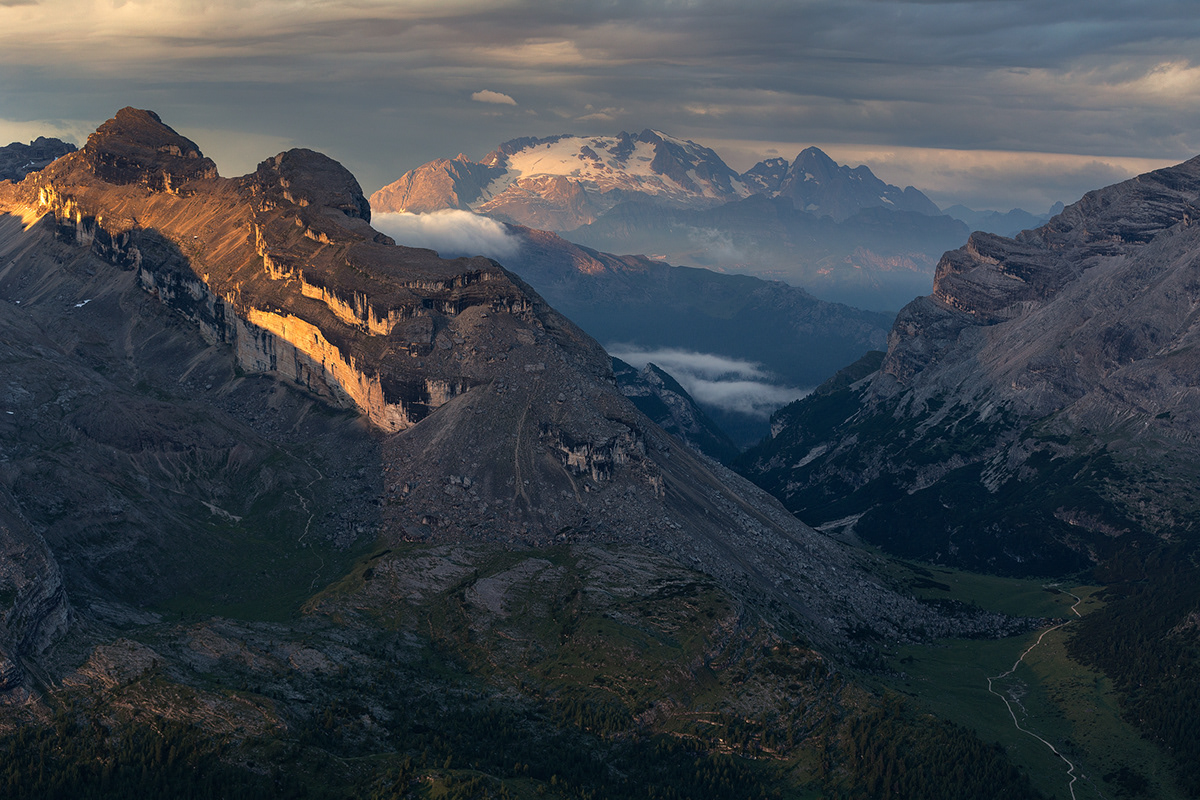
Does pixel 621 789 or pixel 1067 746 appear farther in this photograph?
pixel 1067 746

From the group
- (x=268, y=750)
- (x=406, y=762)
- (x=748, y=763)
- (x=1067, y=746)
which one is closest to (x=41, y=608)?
(x=268, y=750)

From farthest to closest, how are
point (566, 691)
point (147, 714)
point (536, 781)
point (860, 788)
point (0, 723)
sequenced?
point (566, 691)
point (860, 788)
point (536, 781)
point (147, 714)
point (0, 723)

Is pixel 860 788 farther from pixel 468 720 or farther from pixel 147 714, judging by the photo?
pixel 147 714

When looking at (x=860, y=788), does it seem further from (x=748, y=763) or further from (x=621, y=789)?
(x=621, y=789)

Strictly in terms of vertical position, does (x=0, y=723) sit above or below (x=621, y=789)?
above

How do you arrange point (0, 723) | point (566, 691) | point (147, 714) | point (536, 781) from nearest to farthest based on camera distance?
point (0, 723)
point (147, 714)
point (536, 781)
point (566, 691)

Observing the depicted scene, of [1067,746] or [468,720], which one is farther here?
[1067,746]

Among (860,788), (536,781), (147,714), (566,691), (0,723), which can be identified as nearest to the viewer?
(0,723)

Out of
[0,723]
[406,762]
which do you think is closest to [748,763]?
[406,762]

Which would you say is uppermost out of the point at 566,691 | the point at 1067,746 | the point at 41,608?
the point at 41,608
